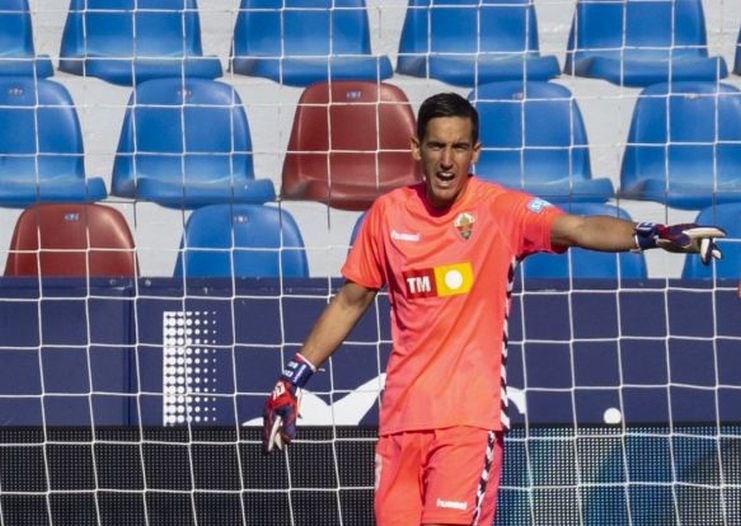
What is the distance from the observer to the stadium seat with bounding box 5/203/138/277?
271 inches

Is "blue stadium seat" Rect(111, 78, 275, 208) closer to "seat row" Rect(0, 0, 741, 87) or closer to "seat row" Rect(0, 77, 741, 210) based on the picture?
"seat row" Rect(0, 77, 741, 210)

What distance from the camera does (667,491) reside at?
5.66 m

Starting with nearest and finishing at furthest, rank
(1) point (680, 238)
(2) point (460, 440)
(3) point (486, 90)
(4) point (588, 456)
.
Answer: (1) point (680, 238) → (2) point (460, 440) → (4) point (588, 456) → (3) point (486, 90)

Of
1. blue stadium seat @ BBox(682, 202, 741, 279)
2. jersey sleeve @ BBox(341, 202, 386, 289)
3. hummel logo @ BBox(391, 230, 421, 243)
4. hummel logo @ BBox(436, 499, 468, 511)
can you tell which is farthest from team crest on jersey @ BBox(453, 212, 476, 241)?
blue stadium seat @ BBox(682, 202, 741, 279)

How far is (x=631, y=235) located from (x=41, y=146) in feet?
15.0

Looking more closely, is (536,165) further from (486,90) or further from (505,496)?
(505,496)

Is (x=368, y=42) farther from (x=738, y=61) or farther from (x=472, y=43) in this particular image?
(x=738, y=61)

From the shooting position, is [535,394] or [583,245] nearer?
[583,245]

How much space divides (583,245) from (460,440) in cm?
61

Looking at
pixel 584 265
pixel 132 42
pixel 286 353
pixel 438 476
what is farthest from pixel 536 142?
pixel 438 476

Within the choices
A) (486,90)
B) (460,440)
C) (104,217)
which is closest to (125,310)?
(104,217)

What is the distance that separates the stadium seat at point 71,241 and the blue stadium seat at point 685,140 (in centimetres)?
253

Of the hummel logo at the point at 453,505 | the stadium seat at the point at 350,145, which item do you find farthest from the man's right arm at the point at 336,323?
the stadium seat at the point at 350,145

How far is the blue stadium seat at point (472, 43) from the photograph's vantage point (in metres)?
7.95
